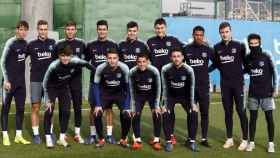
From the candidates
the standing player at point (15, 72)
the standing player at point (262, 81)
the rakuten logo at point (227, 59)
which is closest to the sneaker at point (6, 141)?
the standing player at point (15, 72)

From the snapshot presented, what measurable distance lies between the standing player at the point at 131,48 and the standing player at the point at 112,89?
1.58 ft

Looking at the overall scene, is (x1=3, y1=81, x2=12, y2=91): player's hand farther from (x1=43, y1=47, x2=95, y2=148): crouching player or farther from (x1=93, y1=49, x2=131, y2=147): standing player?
(x1=93, y1=49, x2=131, y2=147): standing player

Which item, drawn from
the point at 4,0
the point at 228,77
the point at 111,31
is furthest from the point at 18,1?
the point at 228,77

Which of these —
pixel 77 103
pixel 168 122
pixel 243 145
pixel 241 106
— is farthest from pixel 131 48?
pixel 243 145

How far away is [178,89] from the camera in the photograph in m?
8.88

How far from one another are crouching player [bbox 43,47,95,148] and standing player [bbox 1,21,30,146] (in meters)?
0.64

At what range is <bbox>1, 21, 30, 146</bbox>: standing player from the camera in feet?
29.7

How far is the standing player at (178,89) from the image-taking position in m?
8.73

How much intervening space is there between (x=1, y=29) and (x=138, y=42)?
34.3 feet

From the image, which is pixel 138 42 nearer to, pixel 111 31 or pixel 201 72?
pixel 201 72

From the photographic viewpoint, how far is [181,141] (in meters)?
9.77

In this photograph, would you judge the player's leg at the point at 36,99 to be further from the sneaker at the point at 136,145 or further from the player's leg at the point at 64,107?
the sneaker at the point at 136,145

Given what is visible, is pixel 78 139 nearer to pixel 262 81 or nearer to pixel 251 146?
pixel 251 146

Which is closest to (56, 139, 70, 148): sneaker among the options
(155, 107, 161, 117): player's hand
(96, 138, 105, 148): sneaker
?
(96, 138, 105, 148): sneaker
